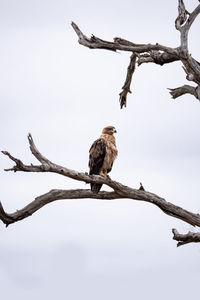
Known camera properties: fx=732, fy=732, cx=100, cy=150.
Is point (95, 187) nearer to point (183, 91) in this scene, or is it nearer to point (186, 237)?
point (186, 237)

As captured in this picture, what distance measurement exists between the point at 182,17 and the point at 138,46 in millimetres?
854

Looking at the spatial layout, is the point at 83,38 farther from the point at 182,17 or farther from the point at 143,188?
the point at 143,188

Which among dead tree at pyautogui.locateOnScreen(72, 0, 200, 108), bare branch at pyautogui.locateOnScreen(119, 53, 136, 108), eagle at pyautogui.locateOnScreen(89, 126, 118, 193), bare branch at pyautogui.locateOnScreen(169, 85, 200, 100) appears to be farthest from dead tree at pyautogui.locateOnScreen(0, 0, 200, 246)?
bare branch at pyautogui.locateOnScreen(119, 53, 136, 108)

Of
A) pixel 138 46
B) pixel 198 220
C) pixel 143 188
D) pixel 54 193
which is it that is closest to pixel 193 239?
pixel 198 220

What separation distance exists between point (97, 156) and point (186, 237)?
→ 2.45 m

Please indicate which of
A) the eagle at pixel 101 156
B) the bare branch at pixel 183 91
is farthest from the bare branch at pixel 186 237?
the bare branch at pixel 183 91

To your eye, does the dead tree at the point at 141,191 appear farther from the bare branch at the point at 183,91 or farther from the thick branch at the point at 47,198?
the bare branch at the point at 183,91

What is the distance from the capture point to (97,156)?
531 inches

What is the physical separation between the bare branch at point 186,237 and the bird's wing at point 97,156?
211 cm

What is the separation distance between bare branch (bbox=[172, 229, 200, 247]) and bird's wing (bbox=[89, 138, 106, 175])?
2.11 m

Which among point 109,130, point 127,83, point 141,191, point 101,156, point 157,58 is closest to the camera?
point 141,191

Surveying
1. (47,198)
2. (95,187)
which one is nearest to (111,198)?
(95,187)

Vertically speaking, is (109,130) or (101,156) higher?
(109,130)

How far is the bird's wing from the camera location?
13.5 meters
